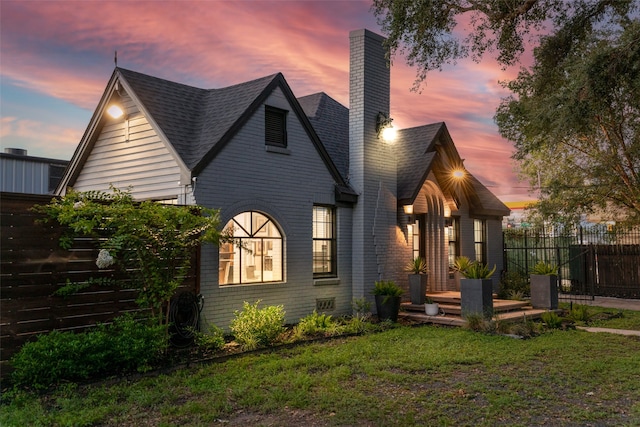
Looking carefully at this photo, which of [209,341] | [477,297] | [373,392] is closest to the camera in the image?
[373,392]

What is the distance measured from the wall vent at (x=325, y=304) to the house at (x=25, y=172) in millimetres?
13991

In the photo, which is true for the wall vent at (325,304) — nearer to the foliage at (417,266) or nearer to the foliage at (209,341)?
the foliage at (417,266)

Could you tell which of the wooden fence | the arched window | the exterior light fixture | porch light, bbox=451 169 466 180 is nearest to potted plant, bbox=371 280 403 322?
the arched window

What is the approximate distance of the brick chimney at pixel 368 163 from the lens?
1434 centimetres

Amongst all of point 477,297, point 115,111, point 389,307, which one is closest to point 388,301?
point 389,307

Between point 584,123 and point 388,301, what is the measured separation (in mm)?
5973

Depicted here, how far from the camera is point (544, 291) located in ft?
49.0

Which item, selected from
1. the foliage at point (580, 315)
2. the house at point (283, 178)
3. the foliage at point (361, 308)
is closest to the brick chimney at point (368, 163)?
the house at point (283, 178)

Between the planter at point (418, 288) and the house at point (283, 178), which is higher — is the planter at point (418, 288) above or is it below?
below

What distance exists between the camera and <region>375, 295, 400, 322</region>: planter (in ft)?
44.0

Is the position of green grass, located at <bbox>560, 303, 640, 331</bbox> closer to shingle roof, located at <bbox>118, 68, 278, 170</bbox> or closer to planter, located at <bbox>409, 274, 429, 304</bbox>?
planter, located at <bbox>409, 274, 429, 304</bbox>

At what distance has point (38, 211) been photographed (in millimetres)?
8016

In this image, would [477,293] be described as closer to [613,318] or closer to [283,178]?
[613,318]

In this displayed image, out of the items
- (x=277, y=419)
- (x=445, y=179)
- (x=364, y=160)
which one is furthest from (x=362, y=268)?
(x=277, y=419)
